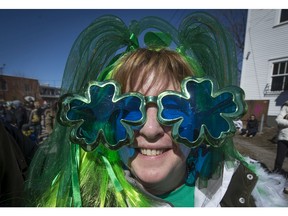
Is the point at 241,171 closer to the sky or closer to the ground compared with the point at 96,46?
closer to the ground

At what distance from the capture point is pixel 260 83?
2354mm

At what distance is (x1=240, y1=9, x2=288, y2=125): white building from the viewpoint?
1.71 metres

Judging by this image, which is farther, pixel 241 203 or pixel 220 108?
pixel 241 203

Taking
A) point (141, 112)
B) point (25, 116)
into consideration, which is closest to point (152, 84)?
point (141, 112)

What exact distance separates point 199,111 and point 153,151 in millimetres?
206

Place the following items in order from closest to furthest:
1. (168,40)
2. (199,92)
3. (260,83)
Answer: (199,92), (168,40), (260,83)

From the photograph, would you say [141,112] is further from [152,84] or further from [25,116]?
[25,116]

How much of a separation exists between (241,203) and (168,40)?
0.69m

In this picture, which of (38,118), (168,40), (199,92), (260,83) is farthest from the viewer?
(38,118)

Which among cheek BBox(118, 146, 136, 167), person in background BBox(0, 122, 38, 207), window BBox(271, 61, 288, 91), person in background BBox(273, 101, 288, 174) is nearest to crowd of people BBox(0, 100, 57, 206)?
person in background BBox(0, 122, 38, 207)

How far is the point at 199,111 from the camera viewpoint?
0.65 meters
